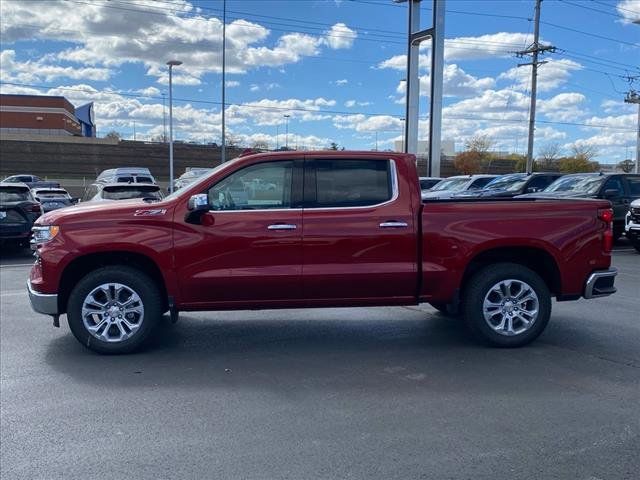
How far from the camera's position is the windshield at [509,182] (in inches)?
737

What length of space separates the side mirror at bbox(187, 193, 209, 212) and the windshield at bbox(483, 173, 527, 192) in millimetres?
14246

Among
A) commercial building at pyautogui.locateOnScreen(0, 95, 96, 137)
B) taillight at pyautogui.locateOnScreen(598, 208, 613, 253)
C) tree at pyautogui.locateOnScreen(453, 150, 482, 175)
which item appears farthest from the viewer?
tree at pyautogui.locateOnScreen(453, 150, 482, 175)

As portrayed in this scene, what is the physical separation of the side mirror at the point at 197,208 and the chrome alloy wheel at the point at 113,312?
91cm

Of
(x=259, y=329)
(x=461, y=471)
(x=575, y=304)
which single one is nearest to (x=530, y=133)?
(x=575, y=304)

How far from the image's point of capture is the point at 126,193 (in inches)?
591

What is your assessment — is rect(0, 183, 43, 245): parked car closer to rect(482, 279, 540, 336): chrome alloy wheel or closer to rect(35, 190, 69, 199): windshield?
rect(482, 279, 540, 336): chrome alloy wheel

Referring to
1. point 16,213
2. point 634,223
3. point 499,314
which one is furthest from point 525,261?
point 16,213

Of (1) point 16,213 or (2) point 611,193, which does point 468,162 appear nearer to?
→ (2) point 611,193

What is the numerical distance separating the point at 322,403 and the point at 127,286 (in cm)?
235

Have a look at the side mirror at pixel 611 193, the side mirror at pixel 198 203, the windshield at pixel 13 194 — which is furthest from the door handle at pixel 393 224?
the side mirror at pixel 611 193

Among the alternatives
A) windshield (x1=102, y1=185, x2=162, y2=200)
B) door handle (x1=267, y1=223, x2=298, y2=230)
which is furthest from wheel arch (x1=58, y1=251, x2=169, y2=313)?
windshield (x1=102, y1=185, x2=162, y2=200)

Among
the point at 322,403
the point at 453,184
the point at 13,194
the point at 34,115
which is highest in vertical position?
the point at 34,115

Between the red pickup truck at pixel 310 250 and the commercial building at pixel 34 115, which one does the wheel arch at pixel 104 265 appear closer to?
the red pickup truck at pixel 310 250

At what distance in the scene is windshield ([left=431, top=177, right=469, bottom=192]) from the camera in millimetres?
22000
